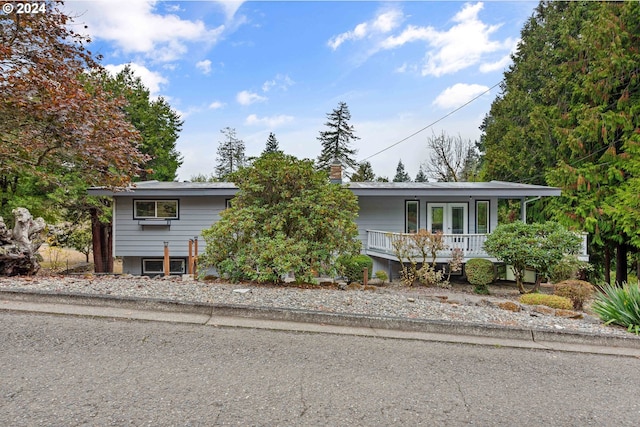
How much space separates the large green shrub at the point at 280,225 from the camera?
6.80 metres

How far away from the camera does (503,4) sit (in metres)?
11.6

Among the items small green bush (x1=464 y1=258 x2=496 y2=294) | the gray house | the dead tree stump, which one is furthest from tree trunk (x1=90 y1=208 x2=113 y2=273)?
small green bush (x1=464 y1=258 x2=496 y2=294)

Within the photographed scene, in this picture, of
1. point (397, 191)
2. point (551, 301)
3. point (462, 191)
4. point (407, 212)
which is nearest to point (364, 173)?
point (407, 212)

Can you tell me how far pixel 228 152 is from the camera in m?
39.4

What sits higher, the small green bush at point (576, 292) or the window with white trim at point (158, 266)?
the small green bush at point (576, 292)

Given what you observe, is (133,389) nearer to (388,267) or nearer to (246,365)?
(246,365)

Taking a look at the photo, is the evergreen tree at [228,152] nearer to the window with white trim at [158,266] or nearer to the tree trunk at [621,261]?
the window with white trim at [158,266]

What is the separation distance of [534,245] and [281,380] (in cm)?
883

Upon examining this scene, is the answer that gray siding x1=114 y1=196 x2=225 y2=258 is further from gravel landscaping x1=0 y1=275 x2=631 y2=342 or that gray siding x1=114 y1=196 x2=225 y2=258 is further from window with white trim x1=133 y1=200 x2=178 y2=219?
gravel landscaping x1=0 y1=275 x2=631 y2=342

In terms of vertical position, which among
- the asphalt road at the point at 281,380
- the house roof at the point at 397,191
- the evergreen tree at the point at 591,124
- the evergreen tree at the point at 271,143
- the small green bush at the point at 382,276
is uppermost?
the evergreen tree at the point at 271,143

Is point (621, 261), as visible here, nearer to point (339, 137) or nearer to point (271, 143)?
point (339, 137)

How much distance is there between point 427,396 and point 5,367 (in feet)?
12.1

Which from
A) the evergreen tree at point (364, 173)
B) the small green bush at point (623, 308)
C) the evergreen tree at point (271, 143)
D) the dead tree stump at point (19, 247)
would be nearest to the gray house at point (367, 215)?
the dead tree stump at point (19, 247)

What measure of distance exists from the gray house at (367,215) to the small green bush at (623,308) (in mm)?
5756
